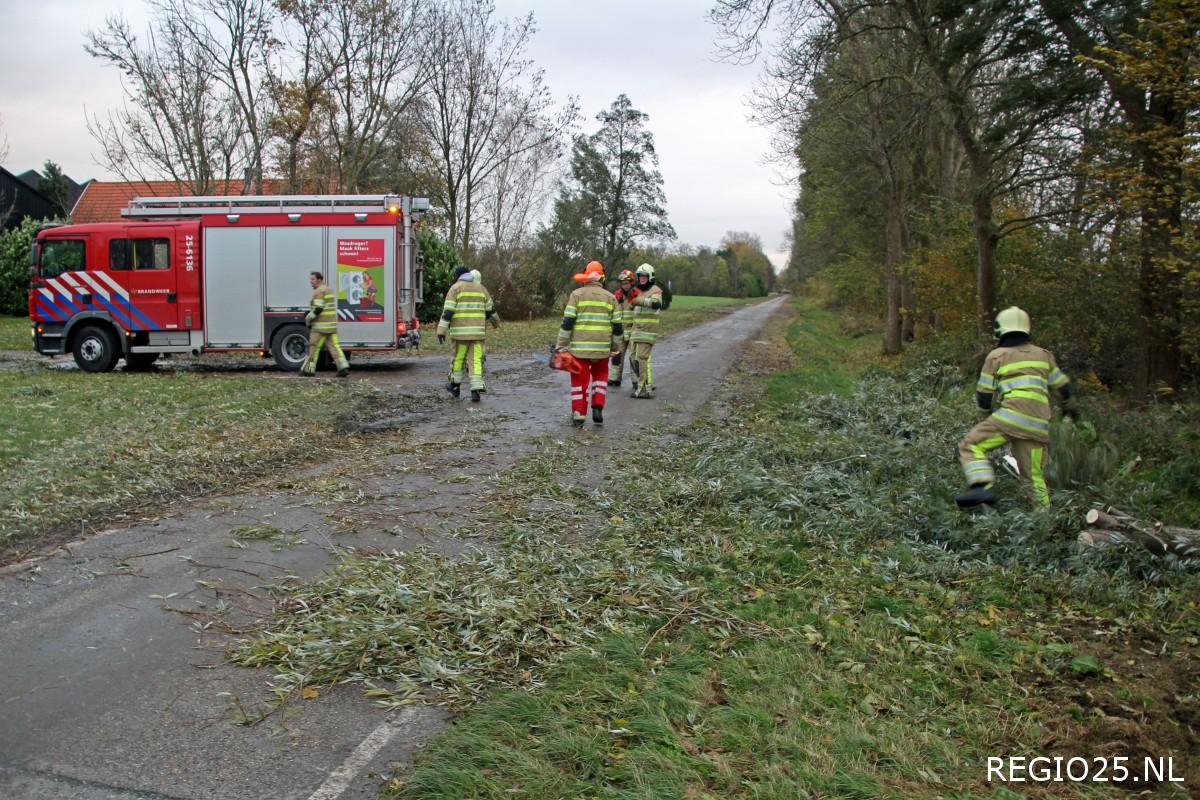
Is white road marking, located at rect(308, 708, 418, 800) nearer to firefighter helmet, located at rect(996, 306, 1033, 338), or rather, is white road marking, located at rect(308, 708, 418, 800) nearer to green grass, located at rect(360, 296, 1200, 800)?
green grass, located at rect(360, 296, 1200, 800)


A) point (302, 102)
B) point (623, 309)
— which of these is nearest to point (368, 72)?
point (302, 102)

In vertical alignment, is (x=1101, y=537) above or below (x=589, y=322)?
below

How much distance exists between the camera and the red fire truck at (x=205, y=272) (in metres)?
16.4

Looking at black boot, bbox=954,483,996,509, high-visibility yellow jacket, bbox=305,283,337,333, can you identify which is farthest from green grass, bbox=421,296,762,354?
black boot, bbox=954,483,996,509

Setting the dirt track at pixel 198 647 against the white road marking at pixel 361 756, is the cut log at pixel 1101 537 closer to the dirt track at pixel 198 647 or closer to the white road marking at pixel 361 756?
the dirt track at pixel 198 647

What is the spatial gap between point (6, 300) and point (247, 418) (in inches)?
1149

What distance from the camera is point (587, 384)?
34.4 feet

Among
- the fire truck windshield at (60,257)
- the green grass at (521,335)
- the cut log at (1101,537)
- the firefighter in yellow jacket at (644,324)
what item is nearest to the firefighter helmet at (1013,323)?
the cut log at (1101,537)

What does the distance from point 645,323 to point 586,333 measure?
2.79 meters

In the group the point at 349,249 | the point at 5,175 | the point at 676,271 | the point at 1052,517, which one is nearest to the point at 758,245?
the point at 676,271

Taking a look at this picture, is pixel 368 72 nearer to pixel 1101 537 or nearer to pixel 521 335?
pixel 521 335

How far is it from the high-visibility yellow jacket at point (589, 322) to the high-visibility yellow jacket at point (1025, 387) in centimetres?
460

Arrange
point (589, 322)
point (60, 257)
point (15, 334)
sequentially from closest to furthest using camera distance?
point (589, 322) → point (60, 257) → point (15, 334)

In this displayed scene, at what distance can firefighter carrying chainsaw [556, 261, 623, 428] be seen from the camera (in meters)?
10.2
